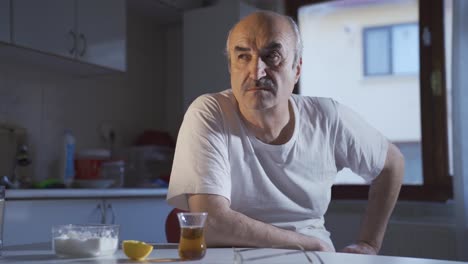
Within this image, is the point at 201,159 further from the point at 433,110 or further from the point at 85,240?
the point at 433,110

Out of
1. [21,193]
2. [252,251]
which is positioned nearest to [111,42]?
[21,193]

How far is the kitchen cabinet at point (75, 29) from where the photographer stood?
254 centimetres

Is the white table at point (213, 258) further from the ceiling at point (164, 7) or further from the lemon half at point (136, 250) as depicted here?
the ceiling at point (164, 7)

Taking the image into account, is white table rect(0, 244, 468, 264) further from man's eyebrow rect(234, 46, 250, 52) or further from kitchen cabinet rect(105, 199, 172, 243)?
kitchen cabinet rect(105, 199, 172, 243)

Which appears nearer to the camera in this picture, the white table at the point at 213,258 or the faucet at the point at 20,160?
the white table at the point at 213,258

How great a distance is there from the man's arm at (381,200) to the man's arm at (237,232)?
39 cm

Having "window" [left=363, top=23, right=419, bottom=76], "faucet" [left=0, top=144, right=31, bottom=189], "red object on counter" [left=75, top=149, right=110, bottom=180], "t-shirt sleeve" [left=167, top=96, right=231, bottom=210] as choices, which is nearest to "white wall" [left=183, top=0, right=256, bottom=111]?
"red object on counter" [left=75, top=149, right=110, bottom=180]

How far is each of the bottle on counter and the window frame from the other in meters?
1.95

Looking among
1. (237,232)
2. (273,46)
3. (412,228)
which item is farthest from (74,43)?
(412,228)

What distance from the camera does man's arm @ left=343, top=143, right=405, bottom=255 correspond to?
1.74m

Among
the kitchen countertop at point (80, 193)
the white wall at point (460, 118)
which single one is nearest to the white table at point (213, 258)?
the kitchen countertop at point (80, 193)

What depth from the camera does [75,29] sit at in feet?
9.28

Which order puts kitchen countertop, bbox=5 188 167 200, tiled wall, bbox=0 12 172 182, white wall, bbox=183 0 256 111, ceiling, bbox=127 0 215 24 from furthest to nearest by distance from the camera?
ceiling, bbox=127 0 215 24
white wall, bbox=183 0 256 111
tiled wall, bbox=0 12 172 182
kitchen countertop, bbox=5 188 167 200

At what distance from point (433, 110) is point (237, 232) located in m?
1.94
